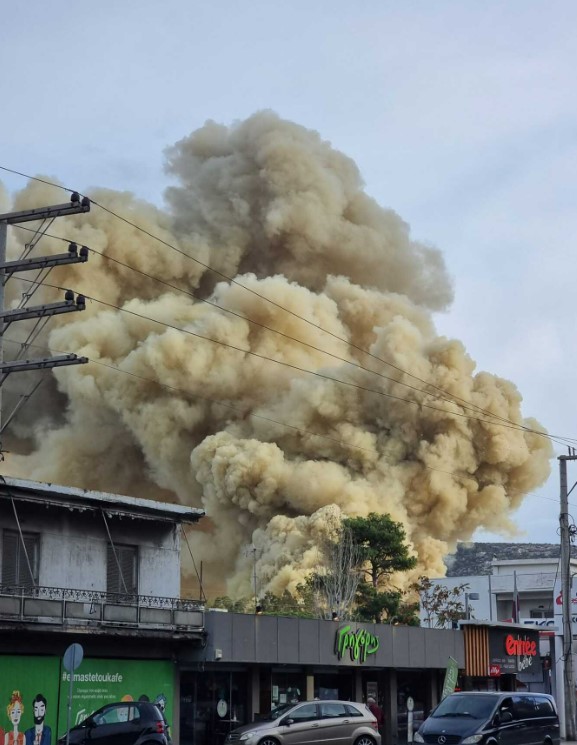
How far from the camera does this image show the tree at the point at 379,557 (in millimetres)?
50250

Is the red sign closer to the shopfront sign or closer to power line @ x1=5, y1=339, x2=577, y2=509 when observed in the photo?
the shopfront sign

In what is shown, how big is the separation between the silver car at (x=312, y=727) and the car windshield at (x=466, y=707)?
1.78 metres

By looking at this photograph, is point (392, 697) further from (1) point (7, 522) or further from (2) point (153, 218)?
(2) point (153, 218)

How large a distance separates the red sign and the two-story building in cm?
1537

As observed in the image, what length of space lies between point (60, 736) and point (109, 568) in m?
4.55

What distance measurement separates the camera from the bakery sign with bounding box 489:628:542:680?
38969 mm

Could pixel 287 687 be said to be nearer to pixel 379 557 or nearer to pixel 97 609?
pixel 97 609

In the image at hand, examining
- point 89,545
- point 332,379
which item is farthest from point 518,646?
point 332,379

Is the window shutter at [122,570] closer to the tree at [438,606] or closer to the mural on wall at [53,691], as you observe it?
the mural on wall at [53,691]

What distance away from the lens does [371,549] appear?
51312 mm

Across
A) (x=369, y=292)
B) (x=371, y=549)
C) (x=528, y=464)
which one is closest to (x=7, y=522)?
(x=371, y=549)

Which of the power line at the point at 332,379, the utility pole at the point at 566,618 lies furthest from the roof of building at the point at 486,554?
the utility pole at the point at 566,618

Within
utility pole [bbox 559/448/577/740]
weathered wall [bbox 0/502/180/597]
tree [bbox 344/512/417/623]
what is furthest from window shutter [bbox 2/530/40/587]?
tree [bbox 344/512/417/623]

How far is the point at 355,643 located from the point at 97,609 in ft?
29.5
